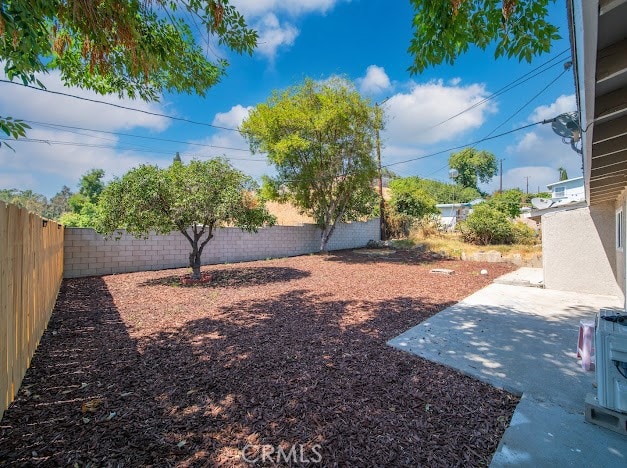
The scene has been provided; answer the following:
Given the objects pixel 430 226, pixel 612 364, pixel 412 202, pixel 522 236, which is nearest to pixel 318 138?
pixel 412 202

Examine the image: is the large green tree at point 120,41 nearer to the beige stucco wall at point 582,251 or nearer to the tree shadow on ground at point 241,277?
the tree shadow on ground at point 241,277

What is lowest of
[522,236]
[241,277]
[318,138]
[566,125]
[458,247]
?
[241,277]

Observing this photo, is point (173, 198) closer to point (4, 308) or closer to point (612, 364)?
point (4, 308)

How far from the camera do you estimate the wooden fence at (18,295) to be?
6.92ft

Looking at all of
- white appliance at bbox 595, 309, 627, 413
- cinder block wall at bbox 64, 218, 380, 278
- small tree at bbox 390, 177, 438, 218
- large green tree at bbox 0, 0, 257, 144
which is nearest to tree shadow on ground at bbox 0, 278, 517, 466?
white appliance at bbox 595, 309, 627, 413

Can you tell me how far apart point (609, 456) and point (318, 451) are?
1.87 meters

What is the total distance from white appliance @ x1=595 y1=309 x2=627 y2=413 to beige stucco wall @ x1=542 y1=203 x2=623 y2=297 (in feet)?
17.8

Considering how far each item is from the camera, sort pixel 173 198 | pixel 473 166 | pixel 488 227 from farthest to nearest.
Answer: pixel 473 166 → pixel 488 227 → pixel 173 198

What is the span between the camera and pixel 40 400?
2.45 meters

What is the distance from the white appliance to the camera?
1.96m

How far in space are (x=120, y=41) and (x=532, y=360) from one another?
5.22 m

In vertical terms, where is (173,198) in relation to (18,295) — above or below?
above

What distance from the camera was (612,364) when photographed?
2047 millimetres

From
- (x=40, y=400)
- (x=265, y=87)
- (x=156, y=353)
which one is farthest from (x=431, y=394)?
(x=265, y=87)
